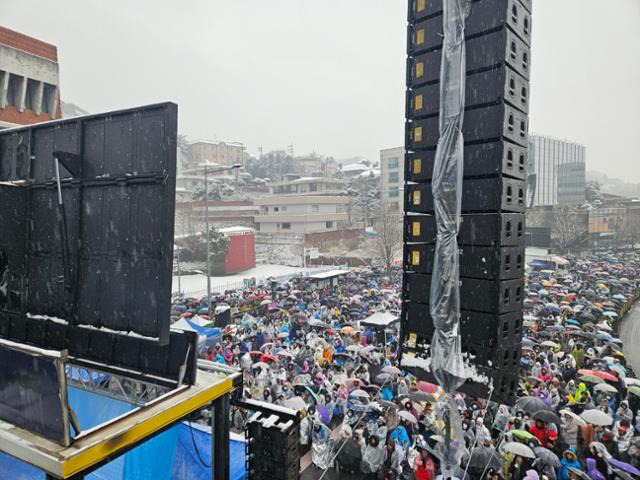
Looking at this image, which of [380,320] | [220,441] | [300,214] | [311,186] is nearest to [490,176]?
[220,441]

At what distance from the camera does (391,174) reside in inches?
2581

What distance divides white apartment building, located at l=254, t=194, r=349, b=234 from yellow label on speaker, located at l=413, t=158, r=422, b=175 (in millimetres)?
39384

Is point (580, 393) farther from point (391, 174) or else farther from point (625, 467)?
point (391, 174)

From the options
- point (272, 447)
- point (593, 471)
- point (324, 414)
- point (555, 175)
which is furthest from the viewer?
point (555, 175)

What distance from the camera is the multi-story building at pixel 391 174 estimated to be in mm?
63656

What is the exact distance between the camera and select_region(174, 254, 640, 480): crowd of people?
7.14m

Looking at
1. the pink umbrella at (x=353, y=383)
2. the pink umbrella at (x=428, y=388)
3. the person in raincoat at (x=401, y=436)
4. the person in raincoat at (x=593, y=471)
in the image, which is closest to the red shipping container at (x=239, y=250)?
the pink umbrella at (x=353, y=383)

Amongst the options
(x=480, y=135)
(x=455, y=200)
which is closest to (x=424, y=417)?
(x=455, y=200)

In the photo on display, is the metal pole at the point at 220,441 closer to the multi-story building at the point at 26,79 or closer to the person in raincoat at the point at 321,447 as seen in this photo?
the person in raincoat at the point at 321,447

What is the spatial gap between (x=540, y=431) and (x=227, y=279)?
101ft

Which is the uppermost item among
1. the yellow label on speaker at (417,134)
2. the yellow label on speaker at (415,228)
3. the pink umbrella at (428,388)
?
the yellow label on speaker at (417,134)

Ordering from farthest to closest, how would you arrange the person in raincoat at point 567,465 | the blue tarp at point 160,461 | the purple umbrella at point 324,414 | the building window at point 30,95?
the building window at point 30,95 < the purple umbrella at point 324,414 < the person in raincoat at point 567,465 < the blue tarp at point 160,461

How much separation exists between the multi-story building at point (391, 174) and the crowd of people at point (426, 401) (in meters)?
46.9

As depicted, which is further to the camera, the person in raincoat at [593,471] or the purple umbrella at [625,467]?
the person in raincoat at [593,471]
